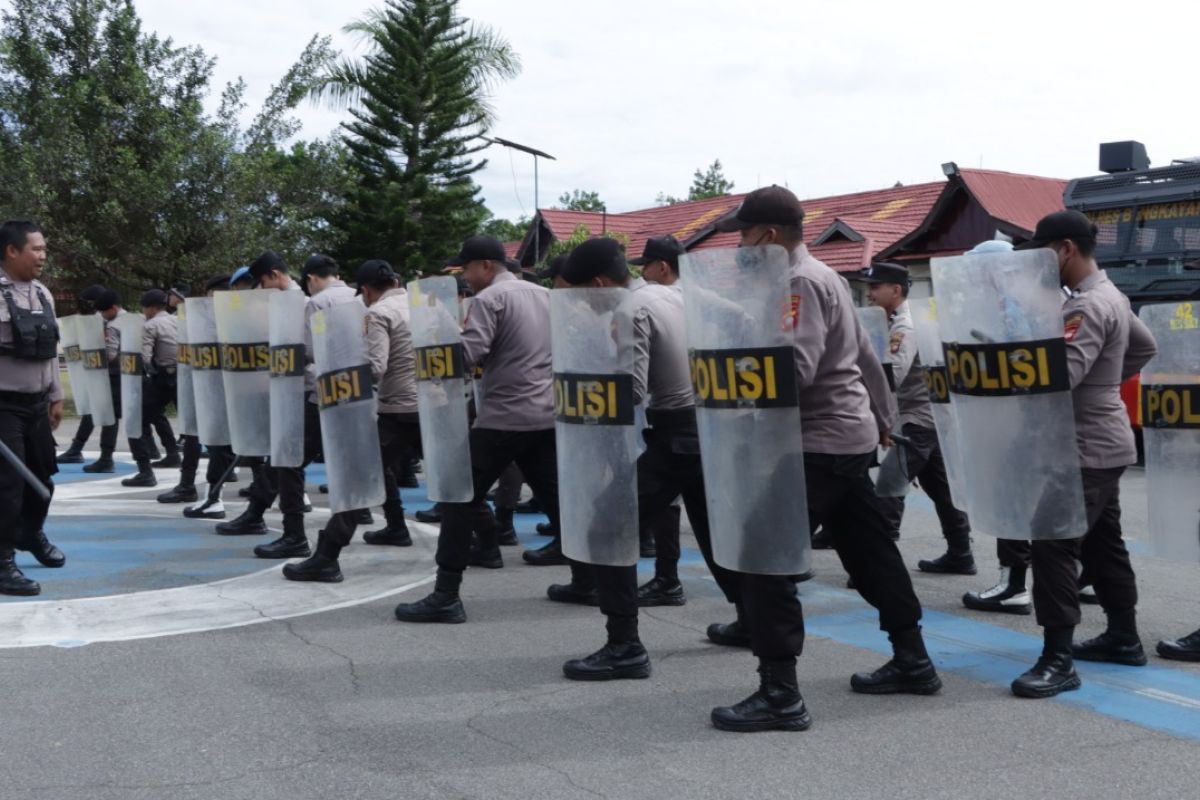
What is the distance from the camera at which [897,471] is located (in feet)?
23.2

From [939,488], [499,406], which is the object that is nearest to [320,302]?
[499,406]

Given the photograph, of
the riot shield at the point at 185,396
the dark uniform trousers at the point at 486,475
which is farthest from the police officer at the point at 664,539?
the riot shield at the point at 185,396

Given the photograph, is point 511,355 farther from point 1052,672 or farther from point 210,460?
point 210,460

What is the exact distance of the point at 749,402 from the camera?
456 centimetres

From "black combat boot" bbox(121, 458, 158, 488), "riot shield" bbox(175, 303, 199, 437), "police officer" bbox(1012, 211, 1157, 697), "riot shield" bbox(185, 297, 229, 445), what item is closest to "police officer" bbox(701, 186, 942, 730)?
"police officer" bbox(1012, 211, 1157, 697)

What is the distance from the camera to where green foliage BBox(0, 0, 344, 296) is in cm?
2084

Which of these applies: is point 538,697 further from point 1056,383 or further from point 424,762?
point 1056,383

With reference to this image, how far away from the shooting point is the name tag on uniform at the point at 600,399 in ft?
17.7

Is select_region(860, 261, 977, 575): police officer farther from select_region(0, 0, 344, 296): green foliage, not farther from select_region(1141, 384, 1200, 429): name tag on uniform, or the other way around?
select_region(0, 0, 344, 296): green foliage

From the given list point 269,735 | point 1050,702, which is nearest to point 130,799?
point 269,735

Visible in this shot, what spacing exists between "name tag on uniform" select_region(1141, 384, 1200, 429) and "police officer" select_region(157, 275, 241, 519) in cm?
663

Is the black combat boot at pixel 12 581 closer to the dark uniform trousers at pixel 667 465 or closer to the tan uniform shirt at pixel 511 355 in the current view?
the tan uniform shirt at pixel 511 355

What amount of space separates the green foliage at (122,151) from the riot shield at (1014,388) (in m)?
18.5

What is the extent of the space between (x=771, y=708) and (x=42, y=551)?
16.8ft
